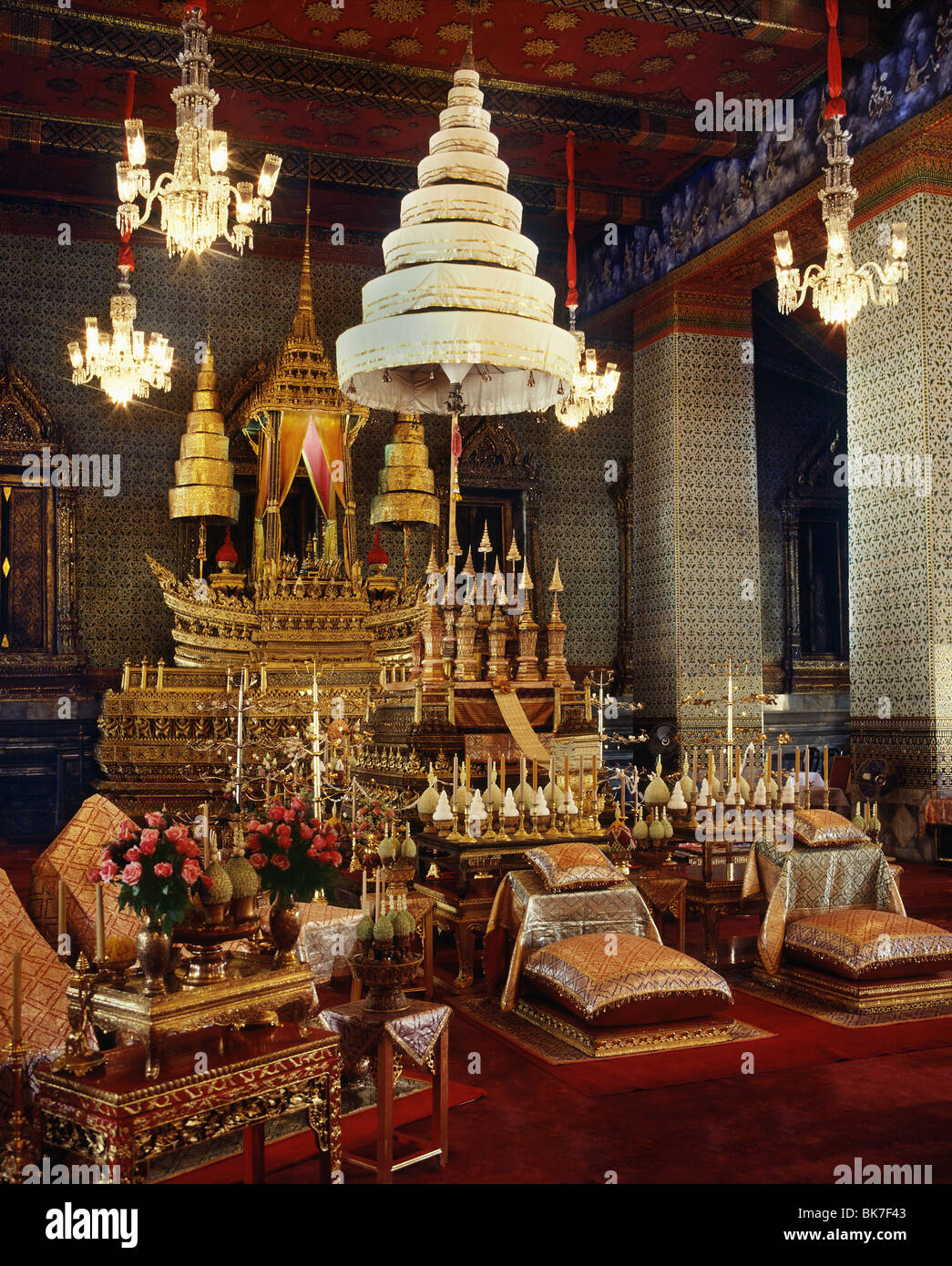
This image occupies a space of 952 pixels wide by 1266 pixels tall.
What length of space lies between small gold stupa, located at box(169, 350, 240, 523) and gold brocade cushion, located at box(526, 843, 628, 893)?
716cm

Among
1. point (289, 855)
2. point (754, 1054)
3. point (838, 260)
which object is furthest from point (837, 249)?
point (289, 855)

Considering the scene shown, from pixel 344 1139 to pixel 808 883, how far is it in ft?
9.14

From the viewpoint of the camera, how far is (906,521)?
859cm

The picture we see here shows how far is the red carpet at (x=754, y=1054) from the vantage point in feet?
12.9

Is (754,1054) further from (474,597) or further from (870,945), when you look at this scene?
(474,597)

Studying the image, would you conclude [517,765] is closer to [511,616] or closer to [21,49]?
[511,616]

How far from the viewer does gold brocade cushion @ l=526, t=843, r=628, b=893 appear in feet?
15.7

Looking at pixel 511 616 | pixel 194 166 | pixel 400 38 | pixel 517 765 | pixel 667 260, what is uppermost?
pixel 400 38

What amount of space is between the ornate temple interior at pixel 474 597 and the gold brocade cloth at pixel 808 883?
21 mm

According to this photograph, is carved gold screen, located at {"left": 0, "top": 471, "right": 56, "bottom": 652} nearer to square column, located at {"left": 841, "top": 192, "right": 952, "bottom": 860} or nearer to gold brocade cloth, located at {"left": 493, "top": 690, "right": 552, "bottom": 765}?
gold brocade cloth, located at {"left": 493, "top": 690, "right": 552, "bottom": 765}

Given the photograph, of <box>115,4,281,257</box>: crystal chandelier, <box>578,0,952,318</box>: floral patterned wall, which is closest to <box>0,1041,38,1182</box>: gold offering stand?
<box>115,4,281,257</box>: crystal chandelier

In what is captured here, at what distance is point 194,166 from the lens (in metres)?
5.37

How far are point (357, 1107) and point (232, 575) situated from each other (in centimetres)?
Result: 827
